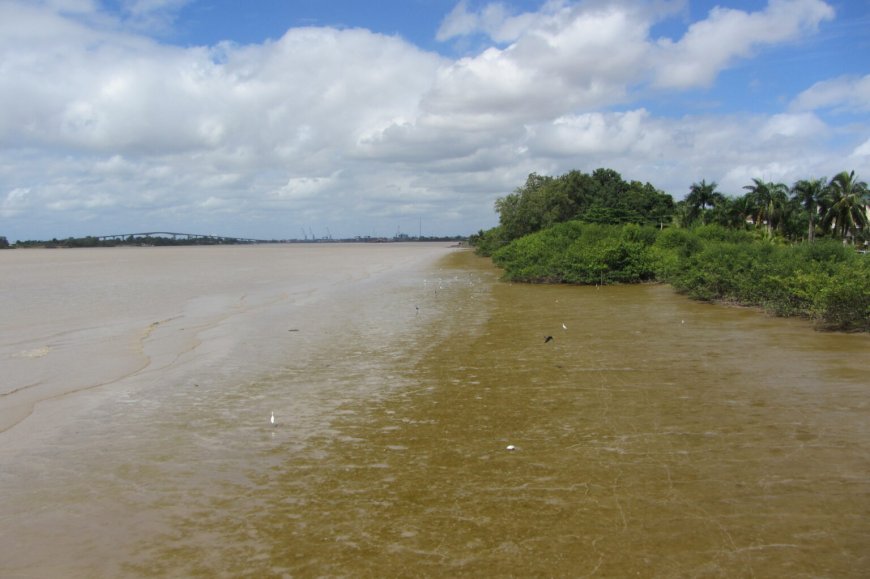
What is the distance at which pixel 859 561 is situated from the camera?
16.1 ft

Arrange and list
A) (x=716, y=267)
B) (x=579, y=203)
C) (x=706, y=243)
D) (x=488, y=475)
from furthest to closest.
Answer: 1. (x=579, y=203)
2. (x=706, y=243)
3. (x=716, y=267)
4. (x=488, y=475)

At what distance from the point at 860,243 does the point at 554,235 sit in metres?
40.4

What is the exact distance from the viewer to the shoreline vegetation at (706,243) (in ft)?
56.5

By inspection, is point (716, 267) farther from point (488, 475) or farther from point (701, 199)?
point (701, 199)

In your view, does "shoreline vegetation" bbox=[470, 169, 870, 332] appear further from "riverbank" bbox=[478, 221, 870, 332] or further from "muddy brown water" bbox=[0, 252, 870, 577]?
"muddy brown water" bbox=[0, 252, 870, 577]

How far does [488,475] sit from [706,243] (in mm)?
23682

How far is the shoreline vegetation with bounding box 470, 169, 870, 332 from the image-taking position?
678 inches

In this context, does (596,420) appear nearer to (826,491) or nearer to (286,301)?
(826,491)

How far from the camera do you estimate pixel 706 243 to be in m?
27.5

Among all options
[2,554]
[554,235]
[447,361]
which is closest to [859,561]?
[2,554]

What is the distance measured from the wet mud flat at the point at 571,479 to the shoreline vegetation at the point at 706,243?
14.8ft

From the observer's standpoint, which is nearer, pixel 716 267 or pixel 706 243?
pixel 716 267

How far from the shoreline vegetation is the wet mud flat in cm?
451

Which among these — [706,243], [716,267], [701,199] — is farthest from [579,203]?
[716,267]
